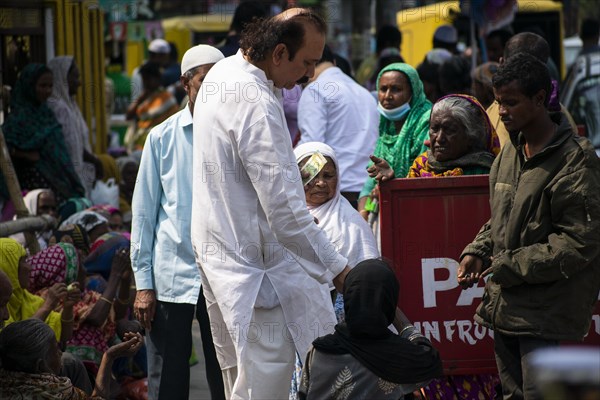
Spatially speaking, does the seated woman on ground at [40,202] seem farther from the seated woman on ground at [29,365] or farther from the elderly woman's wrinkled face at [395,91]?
the seated woman on ground at [29,365]

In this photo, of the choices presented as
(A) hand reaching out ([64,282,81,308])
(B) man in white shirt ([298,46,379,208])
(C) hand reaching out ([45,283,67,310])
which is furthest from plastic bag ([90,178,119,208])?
(C) hand reaching out ([45,283,67,310])

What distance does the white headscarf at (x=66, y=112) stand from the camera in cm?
955

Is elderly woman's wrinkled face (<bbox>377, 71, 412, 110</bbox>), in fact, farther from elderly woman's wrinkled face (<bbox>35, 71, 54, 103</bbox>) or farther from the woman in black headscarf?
elderly woman's wrinkled face (<bbox>35, 71, 54, 103</bbox>)

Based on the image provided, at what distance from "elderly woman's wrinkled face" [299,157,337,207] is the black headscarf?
4.59 ft

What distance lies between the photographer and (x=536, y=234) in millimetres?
4105

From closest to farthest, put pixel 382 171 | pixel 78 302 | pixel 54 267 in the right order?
pixel 382 171 < pixel 78 302 < pixel 54 267

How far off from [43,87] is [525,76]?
5.58 m

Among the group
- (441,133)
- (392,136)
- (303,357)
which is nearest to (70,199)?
(392,136)

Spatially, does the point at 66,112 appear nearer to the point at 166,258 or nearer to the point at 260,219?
the point at 166,258

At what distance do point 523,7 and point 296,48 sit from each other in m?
13.7

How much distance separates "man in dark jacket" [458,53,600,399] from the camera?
3998 mm

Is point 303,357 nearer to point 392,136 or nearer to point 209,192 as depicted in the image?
point 209,192

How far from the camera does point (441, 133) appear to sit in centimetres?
523

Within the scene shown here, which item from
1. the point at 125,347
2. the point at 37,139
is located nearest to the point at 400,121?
the point at 125,347
